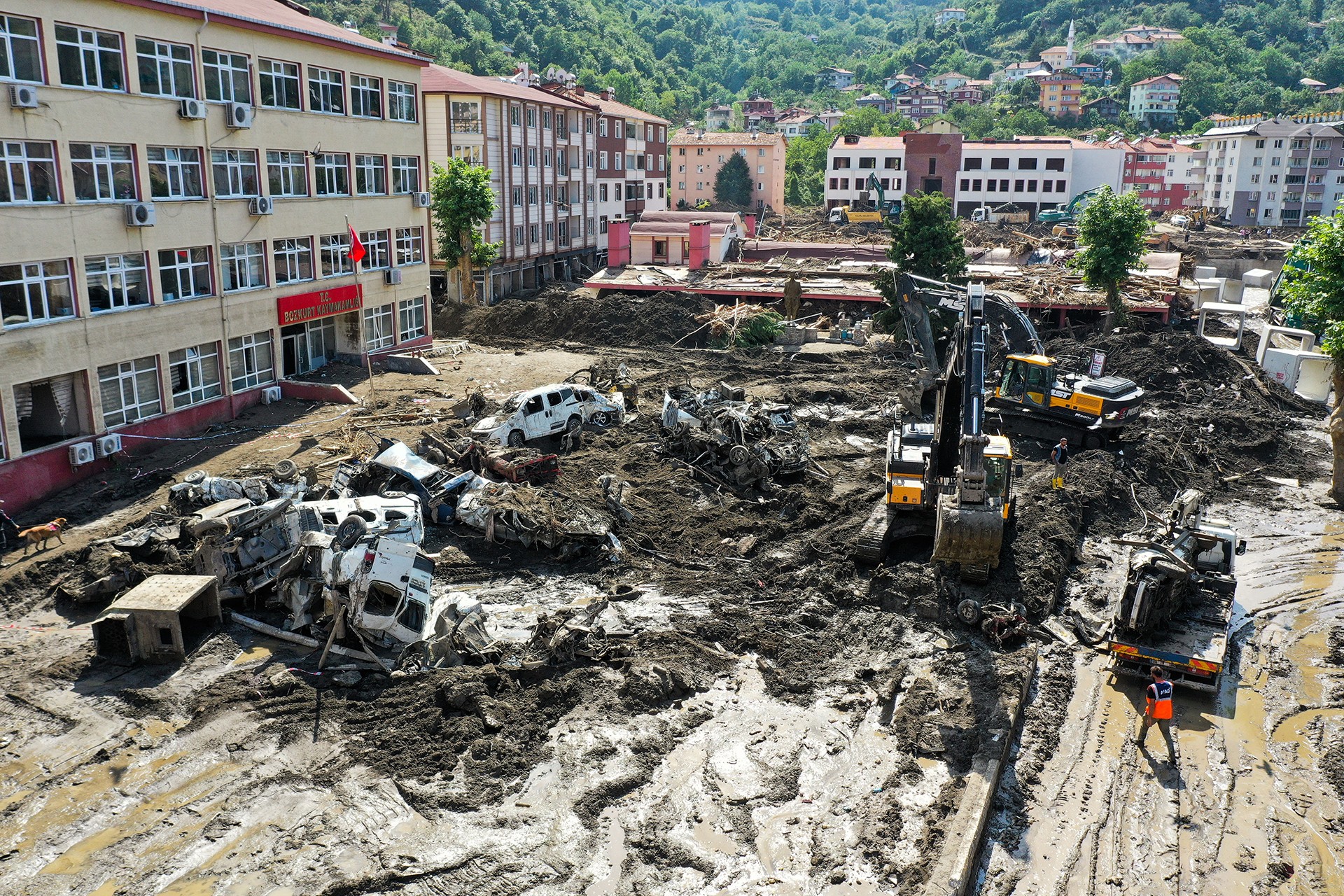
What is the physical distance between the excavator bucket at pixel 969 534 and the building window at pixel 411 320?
25962 millimetres

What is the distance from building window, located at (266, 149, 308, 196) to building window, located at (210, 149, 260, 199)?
1.79 ft

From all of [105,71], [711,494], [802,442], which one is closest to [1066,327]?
[802,442]

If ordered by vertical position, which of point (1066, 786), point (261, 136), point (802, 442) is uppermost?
point (261, 136)

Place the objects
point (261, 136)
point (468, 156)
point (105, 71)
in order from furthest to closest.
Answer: point (468, 156) < point (261, 136) < point (105, 71)

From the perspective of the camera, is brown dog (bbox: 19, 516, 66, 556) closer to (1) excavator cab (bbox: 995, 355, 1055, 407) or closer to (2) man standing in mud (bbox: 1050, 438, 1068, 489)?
(2) man standing in mud (bbox: 1050, 438, 1068, 489)

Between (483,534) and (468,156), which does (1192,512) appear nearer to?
(483,534)

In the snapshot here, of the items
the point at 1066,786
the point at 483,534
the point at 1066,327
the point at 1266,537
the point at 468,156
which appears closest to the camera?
the point at 1066,786

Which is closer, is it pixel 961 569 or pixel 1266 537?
pixel 961 569

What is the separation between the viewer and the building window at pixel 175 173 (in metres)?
25.6

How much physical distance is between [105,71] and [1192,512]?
26.2 m

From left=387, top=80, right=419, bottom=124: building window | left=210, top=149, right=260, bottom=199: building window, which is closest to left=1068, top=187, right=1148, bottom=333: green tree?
left=387, top=80, right=419, bottom=124: building window

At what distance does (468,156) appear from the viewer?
164 feet

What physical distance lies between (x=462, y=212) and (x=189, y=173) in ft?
55.5

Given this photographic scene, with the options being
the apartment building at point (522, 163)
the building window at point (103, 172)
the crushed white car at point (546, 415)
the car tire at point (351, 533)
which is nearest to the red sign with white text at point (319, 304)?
the building window at point (103, 172)
